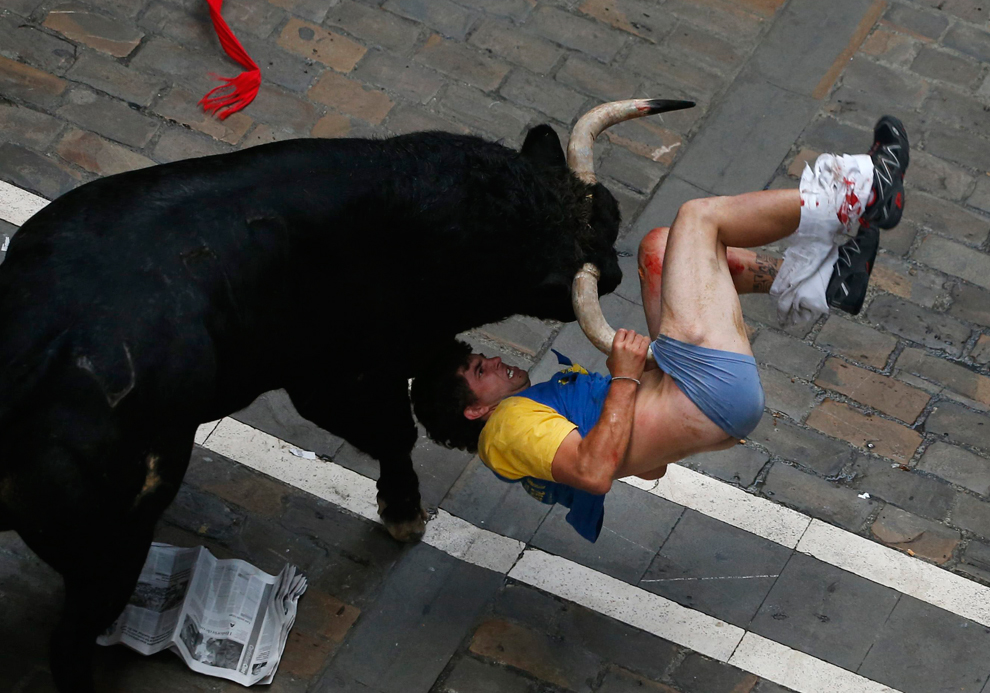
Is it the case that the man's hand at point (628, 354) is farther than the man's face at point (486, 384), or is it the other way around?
the man's face at point (486, 384)

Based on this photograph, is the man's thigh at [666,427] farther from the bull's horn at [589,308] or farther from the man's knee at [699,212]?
the man's knee at [699,212]

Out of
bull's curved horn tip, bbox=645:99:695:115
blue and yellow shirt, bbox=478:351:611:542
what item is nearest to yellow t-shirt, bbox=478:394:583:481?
blue and yellow shirt, bbox=478:351:611:542

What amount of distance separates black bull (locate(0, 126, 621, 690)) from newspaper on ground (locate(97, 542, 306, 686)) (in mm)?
408

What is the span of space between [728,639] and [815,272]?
1.58 m

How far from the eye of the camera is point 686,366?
12.3 feet

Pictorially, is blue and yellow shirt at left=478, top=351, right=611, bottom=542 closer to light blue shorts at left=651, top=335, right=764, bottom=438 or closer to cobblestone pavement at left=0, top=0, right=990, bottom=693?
light blue shorts at left=651, top=335, right=764, bottom=438

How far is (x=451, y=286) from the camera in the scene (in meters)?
3.66

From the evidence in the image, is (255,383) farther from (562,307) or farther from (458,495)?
(458,495)

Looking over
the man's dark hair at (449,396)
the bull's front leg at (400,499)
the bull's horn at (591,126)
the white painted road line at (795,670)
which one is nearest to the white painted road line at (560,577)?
the white painted road line at (795,670)

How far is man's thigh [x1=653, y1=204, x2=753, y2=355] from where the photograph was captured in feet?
12.4

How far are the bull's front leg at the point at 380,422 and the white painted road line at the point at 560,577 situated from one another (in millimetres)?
312

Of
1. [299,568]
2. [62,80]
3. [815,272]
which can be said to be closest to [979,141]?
[815,272]

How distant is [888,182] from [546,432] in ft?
4.64

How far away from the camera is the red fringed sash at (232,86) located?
6.06 meters
